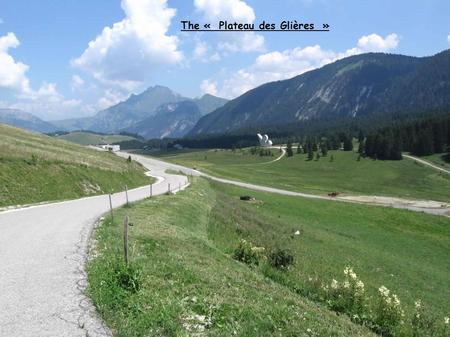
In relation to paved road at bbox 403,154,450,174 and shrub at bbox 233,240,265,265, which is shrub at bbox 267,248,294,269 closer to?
shrub at bbox 233,240,265,265

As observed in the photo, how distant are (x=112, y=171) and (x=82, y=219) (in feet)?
119

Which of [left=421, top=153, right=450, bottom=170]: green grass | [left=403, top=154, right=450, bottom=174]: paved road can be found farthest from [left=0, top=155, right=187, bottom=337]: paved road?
[left=421, top=153, right=450, bottom=170]: green grass

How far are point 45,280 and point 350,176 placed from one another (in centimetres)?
14802

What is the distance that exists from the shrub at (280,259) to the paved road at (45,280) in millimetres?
8779

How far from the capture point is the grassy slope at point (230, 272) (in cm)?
1066

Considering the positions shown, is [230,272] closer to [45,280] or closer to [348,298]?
[348,298]

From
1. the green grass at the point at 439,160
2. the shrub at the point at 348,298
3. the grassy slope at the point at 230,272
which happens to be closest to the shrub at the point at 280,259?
the grassy slope at the point at 230,272

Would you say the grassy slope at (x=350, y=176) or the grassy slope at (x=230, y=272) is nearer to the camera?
the grassy slope at (x=230, y=272)

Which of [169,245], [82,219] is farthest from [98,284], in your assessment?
[82,219]

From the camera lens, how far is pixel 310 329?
34.6 feet

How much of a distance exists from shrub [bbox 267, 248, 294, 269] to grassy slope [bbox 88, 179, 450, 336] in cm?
49

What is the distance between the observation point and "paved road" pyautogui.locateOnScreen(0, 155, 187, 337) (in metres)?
9.88

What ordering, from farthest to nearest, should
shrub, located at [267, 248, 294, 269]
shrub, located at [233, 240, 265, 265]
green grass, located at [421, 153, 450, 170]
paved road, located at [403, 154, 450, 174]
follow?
green grass, located at [421, 153, 450, 170] → paved road, located at [403, 154, 450, 174] → shrub, located at [267, 248, 294, 269] → shrub, located at [233, 240, 265, 265]

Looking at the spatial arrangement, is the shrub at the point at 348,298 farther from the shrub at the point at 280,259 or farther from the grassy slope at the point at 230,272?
the shrub at the point at 280,259
